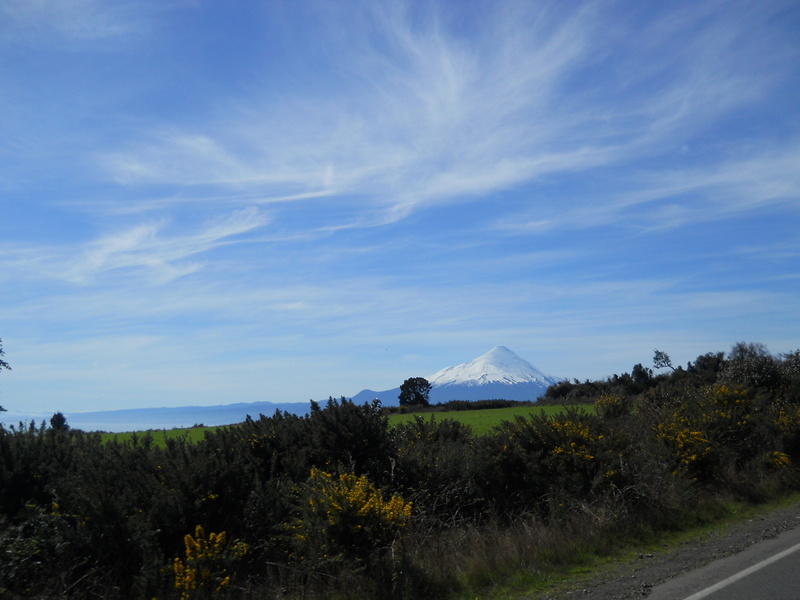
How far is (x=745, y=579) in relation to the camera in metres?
7.42

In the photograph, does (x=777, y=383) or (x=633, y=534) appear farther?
(x=777, y=383)

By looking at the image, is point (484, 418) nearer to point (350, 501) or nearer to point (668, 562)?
point (668, 562)

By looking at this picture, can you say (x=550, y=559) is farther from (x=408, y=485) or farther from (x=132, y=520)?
(x=132, y=520)

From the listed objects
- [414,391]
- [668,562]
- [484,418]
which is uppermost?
[414,391]

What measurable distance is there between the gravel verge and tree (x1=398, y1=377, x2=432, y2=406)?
5395cm

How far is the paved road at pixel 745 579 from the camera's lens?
6805mm

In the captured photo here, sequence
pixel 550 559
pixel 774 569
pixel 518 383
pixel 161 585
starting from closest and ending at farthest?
1. pixel 161 585
2. pixel 774 569
3. pixel 550 559
4. pixel 518 383

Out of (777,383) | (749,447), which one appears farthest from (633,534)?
(777,383)

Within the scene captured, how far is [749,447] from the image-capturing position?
17.1 meters

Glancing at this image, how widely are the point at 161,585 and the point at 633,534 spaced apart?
7474 mm

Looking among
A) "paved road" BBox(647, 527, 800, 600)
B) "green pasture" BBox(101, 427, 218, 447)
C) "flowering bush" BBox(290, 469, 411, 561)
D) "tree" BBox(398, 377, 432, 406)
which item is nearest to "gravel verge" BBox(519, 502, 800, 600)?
"paved road" BBox(647, 527, 800, 600)

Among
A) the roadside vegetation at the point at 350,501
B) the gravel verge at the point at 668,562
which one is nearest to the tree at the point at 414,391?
the roadside vegetation at the point at 350,501

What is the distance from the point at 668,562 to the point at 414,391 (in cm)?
5815

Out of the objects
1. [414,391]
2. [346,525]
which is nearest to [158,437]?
[346,525]
